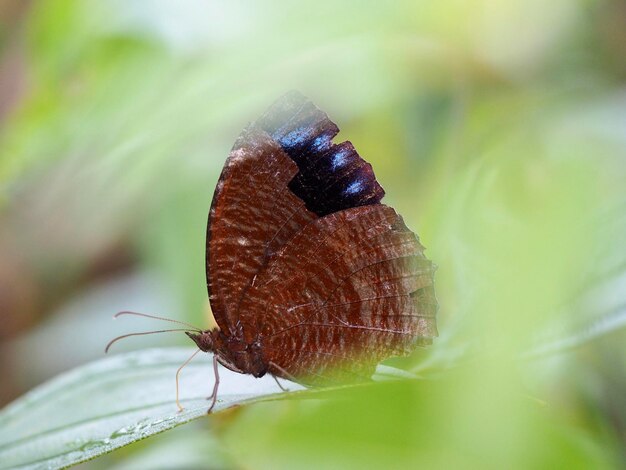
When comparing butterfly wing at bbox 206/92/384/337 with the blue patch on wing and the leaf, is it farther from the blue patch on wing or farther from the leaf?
the leaf

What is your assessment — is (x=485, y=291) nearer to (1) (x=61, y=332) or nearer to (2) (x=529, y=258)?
(2) (x=529, y=258)

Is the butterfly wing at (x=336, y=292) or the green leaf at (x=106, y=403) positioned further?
the butterfly wing at (x=336, y=292)

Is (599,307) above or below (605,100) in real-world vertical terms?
below

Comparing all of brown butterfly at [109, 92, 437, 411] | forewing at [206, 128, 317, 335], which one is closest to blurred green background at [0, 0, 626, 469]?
brown butterfly at [109, 92, 437, 411]

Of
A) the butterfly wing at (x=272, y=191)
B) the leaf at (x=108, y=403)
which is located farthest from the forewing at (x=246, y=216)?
the leaf at (x=108, y=403)

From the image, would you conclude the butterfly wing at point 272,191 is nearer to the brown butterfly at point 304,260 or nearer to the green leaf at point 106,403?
the brown butterfly at point 304,260

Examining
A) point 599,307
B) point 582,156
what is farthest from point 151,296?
point 582,156

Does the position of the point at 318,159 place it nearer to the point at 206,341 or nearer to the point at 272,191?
the point at 272,191
